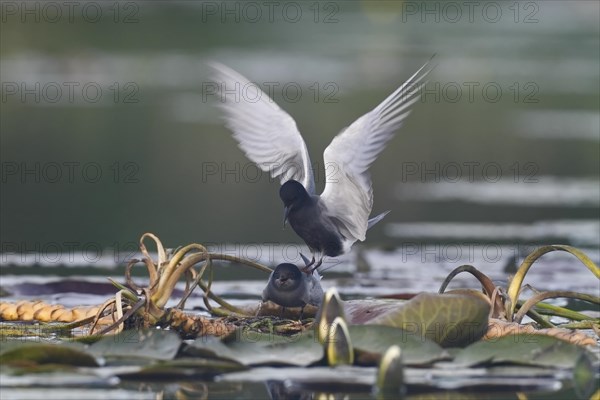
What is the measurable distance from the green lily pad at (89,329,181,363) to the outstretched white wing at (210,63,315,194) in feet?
6.74

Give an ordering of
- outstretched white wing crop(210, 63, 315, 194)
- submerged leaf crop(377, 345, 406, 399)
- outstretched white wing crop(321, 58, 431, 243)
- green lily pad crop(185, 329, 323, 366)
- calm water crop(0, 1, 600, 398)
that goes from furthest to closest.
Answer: calm water crop(0, 1, 600, 398) < outstretched white wing crop(210, 63, 315, 194) < outstretched white wing crop(321, 58, 431, 243) < green lily pad crop(185, 329, 323, 366) < submerged leaf crop(377, 345, 406, 399)

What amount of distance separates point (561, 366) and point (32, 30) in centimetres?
2343

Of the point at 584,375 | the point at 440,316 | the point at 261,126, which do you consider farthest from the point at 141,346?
the point at 261,126

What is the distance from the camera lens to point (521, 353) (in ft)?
17.1

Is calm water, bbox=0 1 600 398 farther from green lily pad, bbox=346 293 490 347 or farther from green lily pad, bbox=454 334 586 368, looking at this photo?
green lily pad, bbox=454 334 586 368

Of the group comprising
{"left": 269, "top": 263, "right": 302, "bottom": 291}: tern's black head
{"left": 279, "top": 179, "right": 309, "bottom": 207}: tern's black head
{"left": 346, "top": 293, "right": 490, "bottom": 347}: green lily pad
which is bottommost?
{"left": 346, "top": 293, "right": 490, "bottom": 347}: green lily pad

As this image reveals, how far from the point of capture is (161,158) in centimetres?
1524

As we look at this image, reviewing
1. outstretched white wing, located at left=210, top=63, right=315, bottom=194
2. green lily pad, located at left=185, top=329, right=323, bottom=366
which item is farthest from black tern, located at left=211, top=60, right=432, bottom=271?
green lily pad, located at left=185, top=329, right=323, bottom=366

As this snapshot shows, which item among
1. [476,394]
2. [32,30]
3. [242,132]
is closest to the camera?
[476,394]

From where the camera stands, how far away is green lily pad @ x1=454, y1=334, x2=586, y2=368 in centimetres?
517

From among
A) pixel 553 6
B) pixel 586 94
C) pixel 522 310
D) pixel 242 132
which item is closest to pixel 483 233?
pixel 242 132

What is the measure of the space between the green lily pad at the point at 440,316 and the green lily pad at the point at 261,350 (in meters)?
0.38

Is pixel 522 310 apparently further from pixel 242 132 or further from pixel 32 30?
pixel 32 30

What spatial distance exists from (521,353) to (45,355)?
71.2 inches
